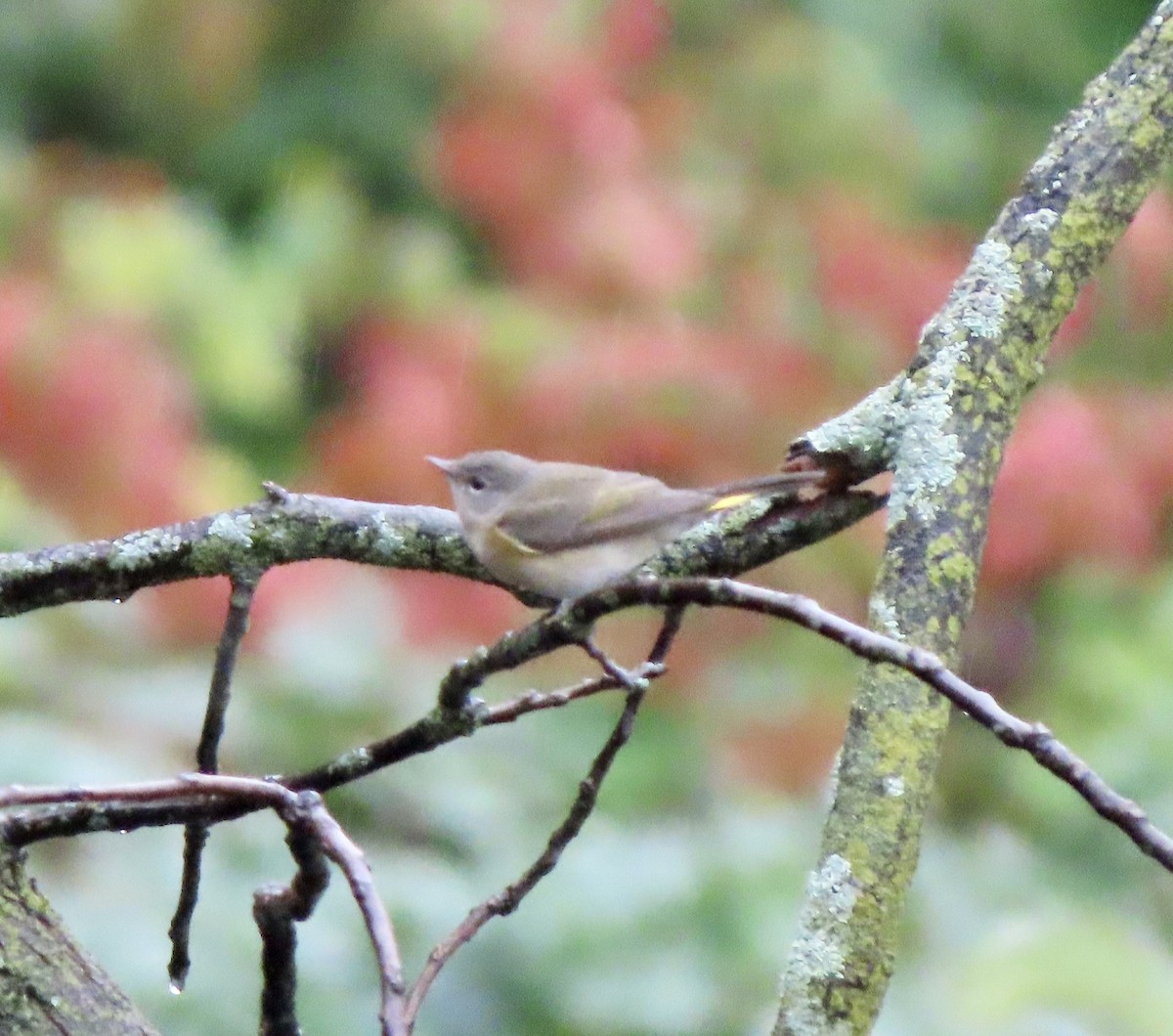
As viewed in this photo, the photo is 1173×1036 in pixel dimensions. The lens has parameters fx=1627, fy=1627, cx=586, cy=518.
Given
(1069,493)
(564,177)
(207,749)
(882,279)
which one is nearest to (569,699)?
(207,749)

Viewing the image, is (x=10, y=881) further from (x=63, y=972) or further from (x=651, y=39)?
(x=651, y=39)

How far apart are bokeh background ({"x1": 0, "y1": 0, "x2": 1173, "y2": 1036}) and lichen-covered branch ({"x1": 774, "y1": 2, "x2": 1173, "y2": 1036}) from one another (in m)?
1.32

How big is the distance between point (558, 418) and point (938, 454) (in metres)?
2.53

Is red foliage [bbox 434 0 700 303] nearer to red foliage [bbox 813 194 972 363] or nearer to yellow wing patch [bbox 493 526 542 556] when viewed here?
red foliage [bbox 813 194 972 363]

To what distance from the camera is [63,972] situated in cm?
100

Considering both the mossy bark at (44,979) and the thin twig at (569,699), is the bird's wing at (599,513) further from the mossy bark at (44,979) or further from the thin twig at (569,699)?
the mossy bark at (44,979)

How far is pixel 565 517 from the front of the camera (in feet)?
5.68

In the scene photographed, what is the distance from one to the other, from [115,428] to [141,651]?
0.53 m

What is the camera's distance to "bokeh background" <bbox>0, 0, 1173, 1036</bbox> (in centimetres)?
252

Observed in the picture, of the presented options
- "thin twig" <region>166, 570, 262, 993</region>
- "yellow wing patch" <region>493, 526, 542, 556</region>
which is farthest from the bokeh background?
"thin twig" <region>166, 570, 262, 993</region>

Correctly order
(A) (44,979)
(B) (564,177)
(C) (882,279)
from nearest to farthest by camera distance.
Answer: (A) (44,979)
(C) (882,279)
(B) (564,177)

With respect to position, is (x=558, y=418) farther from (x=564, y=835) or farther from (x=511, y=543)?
(x=564, y=835)

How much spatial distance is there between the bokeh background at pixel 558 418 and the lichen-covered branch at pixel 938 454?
132 centimetres

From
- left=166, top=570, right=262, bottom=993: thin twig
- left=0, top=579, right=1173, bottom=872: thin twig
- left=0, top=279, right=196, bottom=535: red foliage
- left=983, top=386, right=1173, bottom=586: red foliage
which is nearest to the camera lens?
left=0, top=579, right=1173, bottom=872: thin twig
